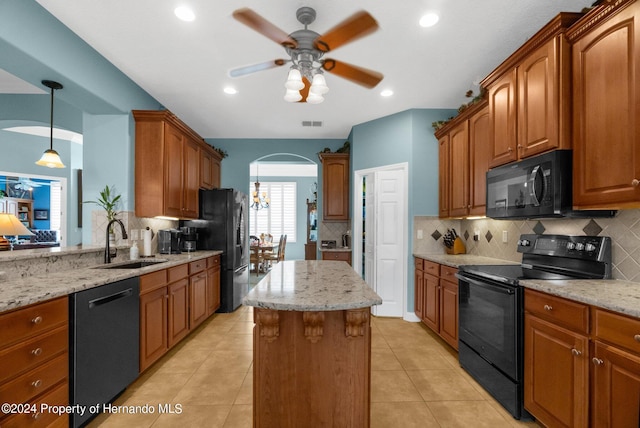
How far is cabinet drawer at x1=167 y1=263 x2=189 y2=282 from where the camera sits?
2848mm

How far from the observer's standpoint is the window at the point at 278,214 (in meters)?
9.59

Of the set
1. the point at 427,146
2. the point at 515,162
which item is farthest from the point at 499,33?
the point at 427,146

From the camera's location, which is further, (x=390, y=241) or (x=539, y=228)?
(x=390, y=241)

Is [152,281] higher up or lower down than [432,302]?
higher up

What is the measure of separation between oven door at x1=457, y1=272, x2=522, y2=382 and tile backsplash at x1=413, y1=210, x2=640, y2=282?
25.4 inches

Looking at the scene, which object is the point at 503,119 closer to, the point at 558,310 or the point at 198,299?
the point at 558,310

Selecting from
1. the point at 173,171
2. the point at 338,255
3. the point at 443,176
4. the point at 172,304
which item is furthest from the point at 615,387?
the point at 173,171

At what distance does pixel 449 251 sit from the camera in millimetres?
3766

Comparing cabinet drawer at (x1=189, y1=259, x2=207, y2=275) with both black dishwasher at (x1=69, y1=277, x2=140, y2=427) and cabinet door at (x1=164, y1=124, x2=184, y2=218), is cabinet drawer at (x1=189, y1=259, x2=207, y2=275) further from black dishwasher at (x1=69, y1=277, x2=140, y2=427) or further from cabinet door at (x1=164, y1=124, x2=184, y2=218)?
black dishwasher at (x1=69, y1=277, x2=140, y2=427)

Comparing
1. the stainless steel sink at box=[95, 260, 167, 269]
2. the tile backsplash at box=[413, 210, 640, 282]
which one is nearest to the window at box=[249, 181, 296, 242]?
the tile backsplash at box=[413, 210, 640, 282]

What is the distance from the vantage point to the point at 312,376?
1507 mm

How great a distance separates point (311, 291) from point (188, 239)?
2941mm

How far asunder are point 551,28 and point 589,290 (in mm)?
1599

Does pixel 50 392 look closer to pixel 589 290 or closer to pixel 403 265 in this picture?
pixel 589 290
